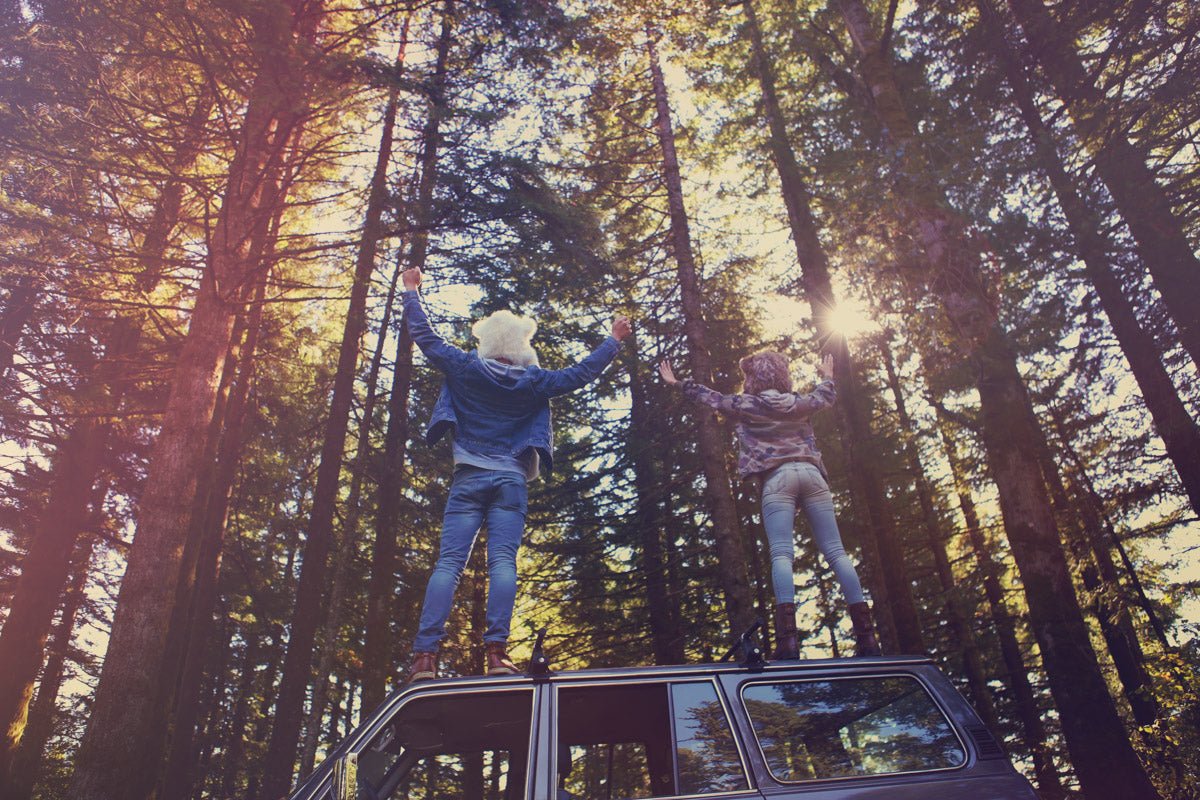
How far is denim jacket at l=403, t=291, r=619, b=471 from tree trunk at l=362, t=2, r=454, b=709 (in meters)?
6.91

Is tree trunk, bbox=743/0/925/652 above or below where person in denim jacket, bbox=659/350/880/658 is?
above

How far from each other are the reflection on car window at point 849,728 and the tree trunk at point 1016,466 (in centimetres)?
338

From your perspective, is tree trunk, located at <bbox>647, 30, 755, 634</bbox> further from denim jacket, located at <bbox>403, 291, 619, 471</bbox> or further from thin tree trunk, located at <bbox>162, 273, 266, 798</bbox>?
thin tree trunk, located at <bbox>162, 273, 266, 798</bbox>

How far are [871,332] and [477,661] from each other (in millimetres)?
13925

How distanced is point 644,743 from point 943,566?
17.9 metres

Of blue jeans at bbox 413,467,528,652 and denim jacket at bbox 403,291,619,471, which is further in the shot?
denim jacket at bbox 403,291,619,471

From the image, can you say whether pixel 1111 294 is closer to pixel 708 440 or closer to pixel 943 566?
pixel 708 440

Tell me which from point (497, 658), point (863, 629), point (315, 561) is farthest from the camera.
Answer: point (315, 561)

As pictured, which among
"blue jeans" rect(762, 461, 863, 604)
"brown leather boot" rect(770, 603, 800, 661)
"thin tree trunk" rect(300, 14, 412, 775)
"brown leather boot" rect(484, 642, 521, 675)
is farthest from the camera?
"thin tree trunk" rect(300, 14, 412, 775)

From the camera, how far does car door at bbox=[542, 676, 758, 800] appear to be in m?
3.21

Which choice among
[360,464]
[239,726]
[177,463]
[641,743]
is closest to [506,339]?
[641,743]

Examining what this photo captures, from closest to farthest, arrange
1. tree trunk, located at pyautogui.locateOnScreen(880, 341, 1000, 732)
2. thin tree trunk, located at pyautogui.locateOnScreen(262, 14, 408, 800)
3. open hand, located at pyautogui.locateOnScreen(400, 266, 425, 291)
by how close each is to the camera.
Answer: open hand, located at pyautogui.locateOnScreen(400, 266, 425, 291)
thin tree trunk, located at pyautogui.locateOnScreen(262, 14, 408, 800)
tree trunk, located at pyautogui.locateOnScreen(880, 341, 1000, 732)

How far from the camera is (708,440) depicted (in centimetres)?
1180

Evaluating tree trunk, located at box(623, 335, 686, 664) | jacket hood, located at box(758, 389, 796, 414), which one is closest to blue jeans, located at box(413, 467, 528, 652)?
jacket hood, located at box(758, 389, 796, 414)
